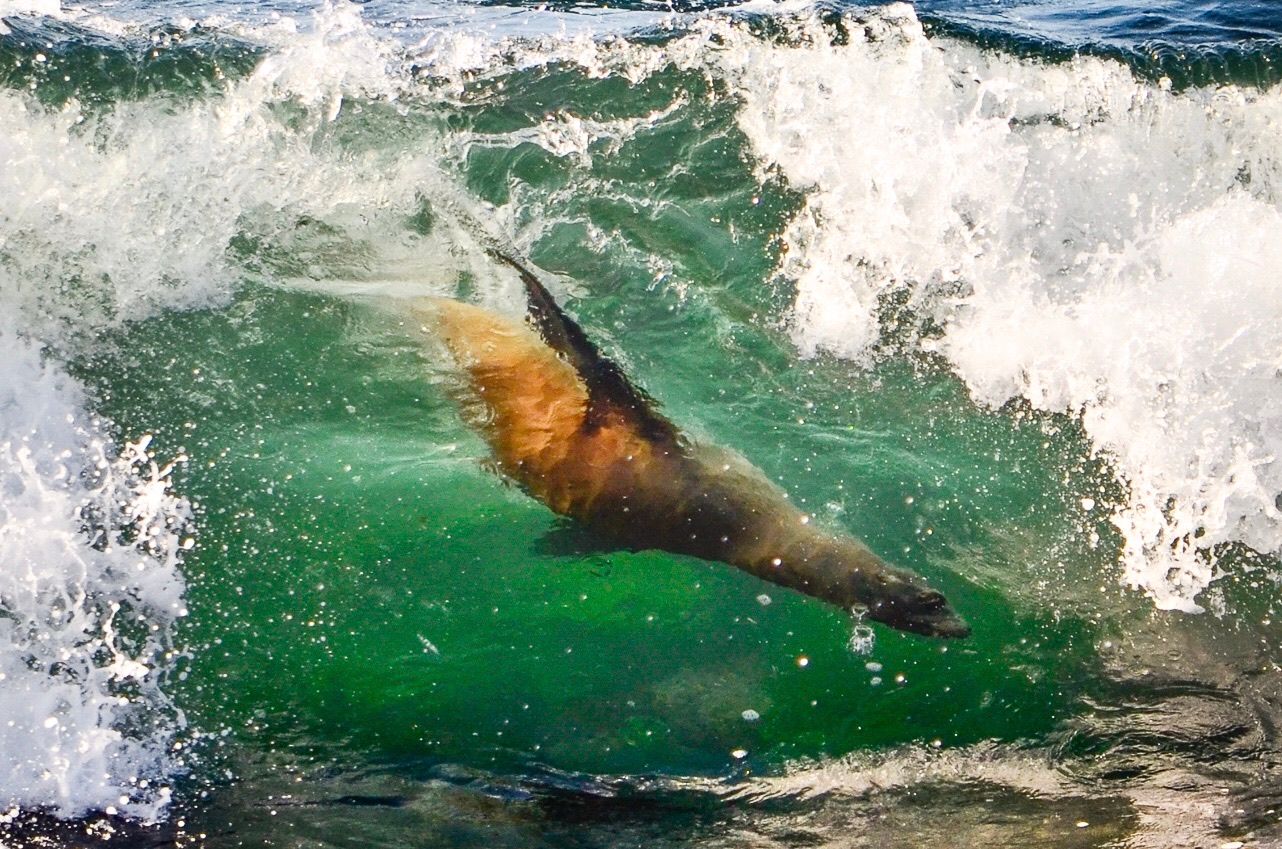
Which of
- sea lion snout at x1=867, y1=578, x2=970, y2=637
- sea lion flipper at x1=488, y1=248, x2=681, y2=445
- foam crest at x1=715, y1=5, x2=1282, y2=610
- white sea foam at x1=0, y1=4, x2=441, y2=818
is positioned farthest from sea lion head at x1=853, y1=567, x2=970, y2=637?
white sea foam at x1=0, y1=4, x2=441, y2=818

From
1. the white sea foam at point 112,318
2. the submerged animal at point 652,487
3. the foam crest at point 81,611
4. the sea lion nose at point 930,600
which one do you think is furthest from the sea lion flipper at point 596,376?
the foam crest at point 81,611

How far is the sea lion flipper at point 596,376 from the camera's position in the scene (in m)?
4.41

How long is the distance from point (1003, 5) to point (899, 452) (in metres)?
3.42

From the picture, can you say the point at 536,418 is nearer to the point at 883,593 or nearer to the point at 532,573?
the point at 532,573

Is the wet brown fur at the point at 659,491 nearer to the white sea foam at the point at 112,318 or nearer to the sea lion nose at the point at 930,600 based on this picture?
the sea lion nose at the point at 930,600

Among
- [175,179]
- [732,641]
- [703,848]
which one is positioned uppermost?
[175,179]

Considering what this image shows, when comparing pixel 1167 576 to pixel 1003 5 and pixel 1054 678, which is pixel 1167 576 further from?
pixel 1003 5

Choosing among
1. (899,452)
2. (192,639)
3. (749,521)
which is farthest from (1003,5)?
(192,639)

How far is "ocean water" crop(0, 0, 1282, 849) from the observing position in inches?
146

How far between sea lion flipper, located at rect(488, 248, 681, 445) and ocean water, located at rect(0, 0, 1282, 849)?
98mm

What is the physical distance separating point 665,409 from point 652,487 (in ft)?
1.46

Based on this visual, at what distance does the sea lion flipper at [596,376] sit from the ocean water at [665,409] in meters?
0.10

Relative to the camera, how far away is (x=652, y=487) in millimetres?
4238

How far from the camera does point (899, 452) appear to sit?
4555 mm
